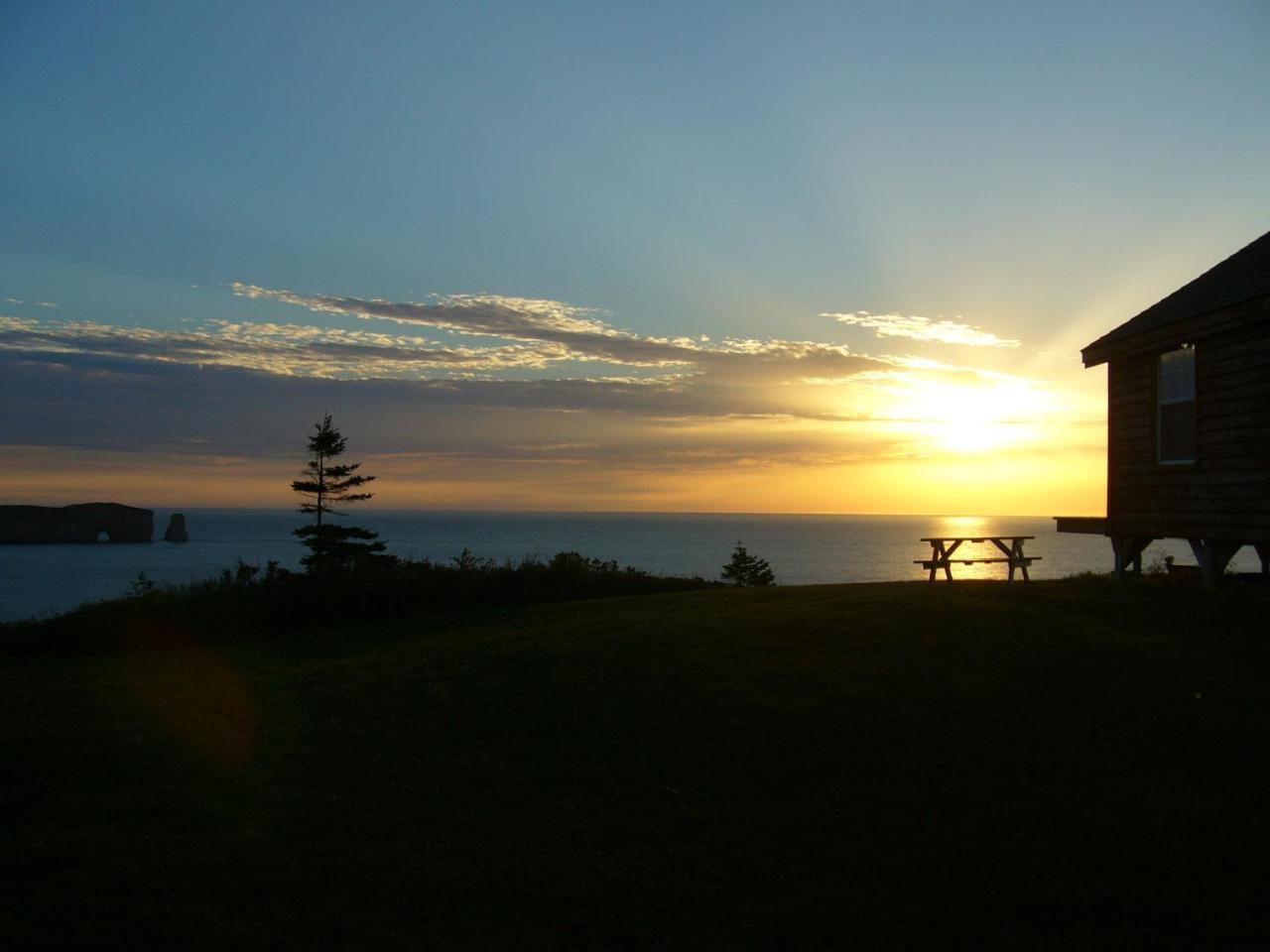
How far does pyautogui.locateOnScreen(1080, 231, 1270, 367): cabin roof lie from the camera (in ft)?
48.6

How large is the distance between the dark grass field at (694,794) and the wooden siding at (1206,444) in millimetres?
1763

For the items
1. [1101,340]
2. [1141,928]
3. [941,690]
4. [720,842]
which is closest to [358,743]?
[720,842]

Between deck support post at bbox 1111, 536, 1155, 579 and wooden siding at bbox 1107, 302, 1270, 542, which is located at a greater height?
wooden siding at bbox 1107, 302, 1270, 542

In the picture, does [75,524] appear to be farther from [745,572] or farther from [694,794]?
[694,794]

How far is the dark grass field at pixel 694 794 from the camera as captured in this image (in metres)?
6.15

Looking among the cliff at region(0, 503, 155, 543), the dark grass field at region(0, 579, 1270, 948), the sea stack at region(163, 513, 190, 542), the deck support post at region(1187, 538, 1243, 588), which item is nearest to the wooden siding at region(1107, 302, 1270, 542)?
the deck support post at region(1187, 538, 1243, 588)

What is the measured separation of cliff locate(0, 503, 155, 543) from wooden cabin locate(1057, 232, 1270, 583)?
5568 inches

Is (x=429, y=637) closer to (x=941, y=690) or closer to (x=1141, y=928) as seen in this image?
(x=941, y=690)

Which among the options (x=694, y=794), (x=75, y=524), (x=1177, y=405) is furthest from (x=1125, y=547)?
(x=75, y=524)

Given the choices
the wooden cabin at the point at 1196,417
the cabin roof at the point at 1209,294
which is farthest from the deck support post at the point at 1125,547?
the cabin roof at the point at 1209,294

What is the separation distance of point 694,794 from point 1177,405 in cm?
1215

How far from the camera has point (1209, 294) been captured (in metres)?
15.8

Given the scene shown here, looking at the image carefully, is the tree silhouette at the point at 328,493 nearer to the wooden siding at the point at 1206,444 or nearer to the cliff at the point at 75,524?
the wooden siding at the point at 1206,444

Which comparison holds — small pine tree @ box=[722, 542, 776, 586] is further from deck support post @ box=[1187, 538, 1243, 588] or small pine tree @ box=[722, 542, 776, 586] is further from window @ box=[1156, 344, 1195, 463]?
deck support post @ box=[1187, 538, 1243, 588]
